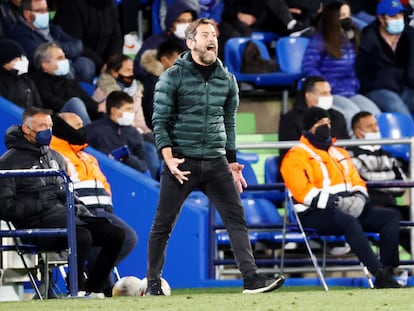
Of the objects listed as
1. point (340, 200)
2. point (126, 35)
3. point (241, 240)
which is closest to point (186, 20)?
point (126, 35)

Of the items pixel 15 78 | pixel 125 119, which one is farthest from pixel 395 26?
pixel 15 78

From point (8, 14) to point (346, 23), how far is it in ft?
12.7

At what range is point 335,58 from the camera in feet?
56.5

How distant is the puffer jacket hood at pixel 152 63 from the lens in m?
16.8

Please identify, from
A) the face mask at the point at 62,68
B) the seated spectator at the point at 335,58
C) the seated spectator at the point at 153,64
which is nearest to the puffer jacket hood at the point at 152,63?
the seated spectator at the point at 153,64

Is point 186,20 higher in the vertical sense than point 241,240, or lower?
higher

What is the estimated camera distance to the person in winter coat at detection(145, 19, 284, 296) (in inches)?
429

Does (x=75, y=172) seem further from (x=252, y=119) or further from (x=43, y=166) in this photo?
(x=252, y=119)

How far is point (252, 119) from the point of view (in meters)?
17.2

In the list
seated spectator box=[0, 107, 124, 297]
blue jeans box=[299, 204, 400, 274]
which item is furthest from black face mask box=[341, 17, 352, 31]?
seated spectator box=[0, 107, 124, 297]

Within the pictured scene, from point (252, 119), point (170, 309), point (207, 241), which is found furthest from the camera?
point (252, 119)

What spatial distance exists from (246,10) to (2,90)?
15.6 ft

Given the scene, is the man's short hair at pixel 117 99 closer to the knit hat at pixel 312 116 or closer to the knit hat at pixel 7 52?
the knit hat at pixel 7 52

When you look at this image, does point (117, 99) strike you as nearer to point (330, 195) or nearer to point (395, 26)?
point (330, 195)
